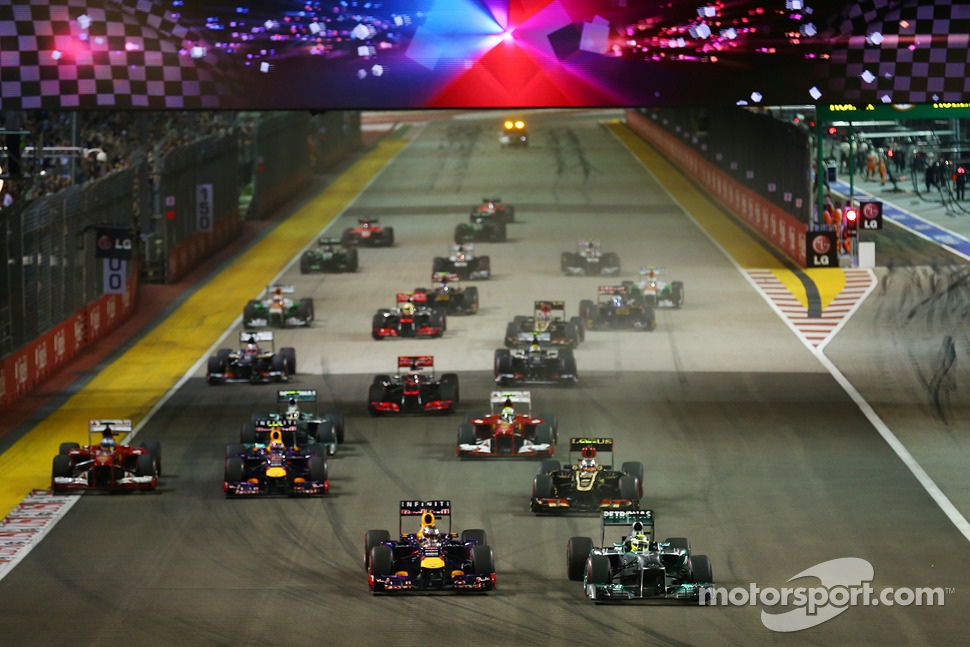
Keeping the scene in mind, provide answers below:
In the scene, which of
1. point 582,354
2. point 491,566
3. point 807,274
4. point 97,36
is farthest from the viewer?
point 807,274

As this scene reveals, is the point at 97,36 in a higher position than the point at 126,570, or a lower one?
higher

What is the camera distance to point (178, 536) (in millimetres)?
26641

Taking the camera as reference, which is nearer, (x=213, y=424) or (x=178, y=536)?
(x=178, y=536)

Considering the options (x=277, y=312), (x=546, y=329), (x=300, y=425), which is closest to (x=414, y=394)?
(x=300, y=425)

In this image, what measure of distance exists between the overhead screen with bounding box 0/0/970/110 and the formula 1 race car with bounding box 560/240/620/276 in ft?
76.0

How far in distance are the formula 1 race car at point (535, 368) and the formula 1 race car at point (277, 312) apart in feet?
29.6

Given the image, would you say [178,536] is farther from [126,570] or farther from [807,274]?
[807,274]

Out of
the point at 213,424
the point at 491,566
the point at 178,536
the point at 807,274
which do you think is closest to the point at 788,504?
the point at 491,566

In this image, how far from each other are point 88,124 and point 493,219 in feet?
64.0

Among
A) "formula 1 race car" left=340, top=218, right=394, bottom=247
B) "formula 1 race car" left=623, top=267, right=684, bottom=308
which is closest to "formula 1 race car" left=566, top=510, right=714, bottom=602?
"formula 1 race car" left=623, top=267, right=684, bottom=308

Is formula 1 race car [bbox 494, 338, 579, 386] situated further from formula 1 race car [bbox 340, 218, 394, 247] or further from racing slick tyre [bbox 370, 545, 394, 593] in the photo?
formula 1 race car [bbox 340, 218, 394, 247]

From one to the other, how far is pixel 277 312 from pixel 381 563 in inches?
878

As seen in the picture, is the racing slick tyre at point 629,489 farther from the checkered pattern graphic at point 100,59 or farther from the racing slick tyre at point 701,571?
the checkered pattern graphic at point 100,59

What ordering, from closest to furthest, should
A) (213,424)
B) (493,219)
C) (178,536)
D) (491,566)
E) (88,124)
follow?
(491,566)
(178,536)
(213,424)
(493,219)
(88,124)
